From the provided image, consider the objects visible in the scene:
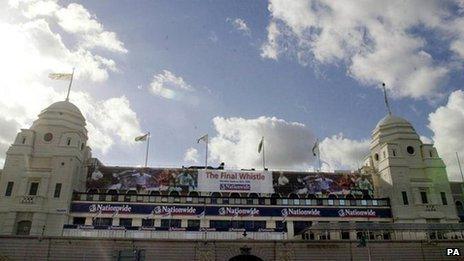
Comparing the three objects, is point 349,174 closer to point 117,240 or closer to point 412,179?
point 412,179

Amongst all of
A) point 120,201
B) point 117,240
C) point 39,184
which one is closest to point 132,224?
point 120,201

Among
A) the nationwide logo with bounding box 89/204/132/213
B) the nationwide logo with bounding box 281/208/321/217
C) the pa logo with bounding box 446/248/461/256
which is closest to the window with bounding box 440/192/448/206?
the pa logo with bounding box 446/248/461/256

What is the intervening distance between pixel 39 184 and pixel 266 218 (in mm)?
38350

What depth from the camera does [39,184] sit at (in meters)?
68.1

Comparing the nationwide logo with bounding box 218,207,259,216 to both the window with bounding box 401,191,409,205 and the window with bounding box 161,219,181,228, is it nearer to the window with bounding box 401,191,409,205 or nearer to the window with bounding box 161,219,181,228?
the window with bounding box 161,219,181,228

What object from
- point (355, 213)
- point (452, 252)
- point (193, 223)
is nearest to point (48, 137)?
point (193, 223)

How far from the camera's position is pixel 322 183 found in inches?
3137

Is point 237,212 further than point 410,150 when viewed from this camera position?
No

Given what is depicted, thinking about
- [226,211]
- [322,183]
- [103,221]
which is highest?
[322,183]

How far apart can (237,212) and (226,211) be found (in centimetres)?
190

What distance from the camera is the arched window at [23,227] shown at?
64.5m

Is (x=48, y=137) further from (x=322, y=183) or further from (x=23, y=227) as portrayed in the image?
(x=322, y=183)

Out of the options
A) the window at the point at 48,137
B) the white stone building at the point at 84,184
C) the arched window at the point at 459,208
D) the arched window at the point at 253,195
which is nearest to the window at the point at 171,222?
the white stone building at the point at 84,184

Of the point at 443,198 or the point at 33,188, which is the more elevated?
the point at 443,198
